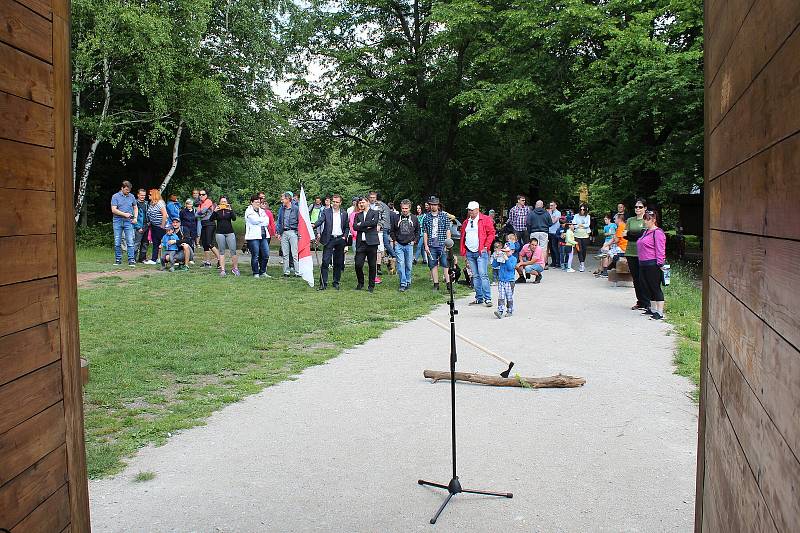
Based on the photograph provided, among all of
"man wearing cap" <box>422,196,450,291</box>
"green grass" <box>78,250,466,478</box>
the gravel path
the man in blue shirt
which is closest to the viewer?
the gravel path

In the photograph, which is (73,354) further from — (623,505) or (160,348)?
(160,348)

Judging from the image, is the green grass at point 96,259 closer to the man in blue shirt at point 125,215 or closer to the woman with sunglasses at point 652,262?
the man in blue shirt at point 125,215

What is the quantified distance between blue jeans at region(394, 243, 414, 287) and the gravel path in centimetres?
733

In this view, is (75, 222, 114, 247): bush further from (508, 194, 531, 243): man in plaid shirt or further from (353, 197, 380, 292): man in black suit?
(508, 194, 531, 243): man in plaid shirt

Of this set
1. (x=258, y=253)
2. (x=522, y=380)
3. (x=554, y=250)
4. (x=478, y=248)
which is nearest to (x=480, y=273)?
(x=478, y=248)

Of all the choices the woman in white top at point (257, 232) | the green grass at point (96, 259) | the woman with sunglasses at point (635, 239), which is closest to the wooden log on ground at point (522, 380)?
the woman with sunglasses at point (635, 239)

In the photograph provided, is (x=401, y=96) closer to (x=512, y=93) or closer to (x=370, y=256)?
(x=512, y=93)

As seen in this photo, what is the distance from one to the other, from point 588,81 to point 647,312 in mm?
13823

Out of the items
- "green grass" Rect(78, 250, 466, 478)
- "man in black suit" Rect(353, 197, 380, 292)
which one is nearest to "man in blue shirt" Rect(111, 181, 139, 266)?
"green grass" Rect(78, 250, 466, 478)

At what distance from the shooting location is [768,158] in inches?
76.0

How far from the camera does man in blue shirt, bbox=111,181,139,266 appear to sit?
19594 millimetres

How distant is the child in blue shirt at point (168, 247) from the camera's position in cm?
1936

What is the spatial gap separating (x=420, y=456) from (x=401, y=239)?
10970 millimetres

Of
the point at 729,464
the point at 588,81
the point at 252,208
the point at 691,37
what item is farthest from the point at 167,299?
the point at 691,37
